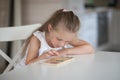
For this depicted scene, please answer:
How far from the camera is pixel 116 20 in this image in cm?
453

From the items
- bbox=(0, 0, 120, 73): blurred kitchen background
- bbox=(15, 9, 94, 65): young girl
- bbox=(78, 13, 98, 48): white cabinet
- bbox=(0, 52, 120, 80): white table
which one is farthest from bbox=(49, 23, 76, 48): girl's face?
bbox=(78, 13, 98, 48): white cabinet

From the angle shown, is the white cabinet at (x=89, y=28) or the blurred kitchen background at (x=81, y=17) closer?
the blurred kitchen background at (x=81, y=17)

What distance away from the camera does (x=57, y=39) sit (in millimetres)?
1408

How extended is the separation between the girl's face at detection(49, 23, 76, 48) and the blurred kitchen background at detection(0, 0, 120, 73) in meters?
0.80

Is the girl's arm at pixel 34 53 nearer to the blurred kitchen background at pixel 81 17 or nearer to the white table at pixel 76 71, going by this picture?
the white table at pixel 76 71

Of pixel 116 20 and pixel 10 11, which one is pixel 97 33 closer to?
pixel 116 20

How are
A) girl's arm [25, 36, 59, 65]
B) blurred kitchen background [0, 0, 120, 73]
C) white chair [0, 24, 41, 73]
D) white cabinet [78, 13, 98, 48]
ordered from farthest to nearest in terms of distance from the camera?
white cabinet [78, 13, 98, 48] → blurred kitchen background [0, 0, 120, 73] → white chair [0, 24, 41, 73] → girl's arm [25, 36, 59, 65]

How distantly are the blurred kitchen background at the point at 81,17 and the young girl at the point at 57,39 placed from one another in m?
0.75

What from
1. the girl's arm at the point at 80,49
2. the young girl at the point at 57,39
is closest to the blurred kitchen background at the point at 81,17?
the young girl at the point at 57,39

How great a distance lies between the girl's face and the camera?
1.38m

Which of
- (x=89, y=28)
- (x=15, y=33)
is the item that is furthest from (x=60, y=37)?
(x=89, y=28)

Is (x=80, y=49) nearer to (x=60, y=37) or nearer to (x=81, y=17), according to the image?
(x=60, y=37)

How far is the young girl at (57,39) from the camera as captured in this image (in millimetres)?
1368

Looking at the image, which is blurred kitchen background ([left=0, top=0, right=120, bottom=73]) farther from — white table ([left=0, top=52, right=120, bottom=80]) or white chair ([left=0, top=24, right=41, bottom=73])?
white table ([left=0, top=52, right=120, bottom=80])
